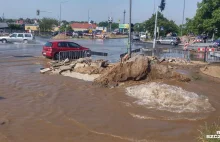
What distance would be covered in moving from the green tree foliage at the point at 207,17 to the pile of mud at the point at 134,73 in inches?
249

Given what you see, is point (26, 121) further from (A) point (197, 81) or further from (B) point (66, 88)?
(A) point (197, 81)

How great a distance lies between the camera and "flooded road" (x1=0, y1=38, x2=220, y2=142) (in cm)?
725

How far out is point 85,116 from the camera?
879cm

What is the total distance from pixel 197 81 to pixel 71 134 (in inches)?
391

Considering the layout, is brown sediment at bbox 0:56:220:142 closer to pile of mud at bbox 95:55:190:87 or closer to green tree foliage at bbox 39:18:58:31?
pile of mud at bbox 95:55:190:87

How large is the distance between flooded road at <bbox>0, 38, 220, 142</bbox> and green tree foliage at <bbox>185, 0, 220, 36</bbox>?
24.9 feet

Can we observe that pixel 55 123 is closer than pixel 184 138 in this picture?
No

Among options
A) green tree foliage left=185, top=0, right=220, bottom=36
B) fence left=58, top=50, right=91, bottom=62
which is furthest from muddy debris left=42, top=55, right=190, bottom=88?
green tree foliage left=185, top=0, right=220, bottom=36

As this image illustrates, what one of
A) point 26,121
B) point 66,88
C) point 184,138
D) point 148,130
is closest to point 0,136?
point 26,121

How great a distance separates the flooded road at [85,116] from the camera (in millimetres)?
7246

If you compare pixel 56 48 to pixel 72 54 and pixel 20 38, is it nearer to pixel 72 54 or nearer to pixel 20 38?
pixel 72 54

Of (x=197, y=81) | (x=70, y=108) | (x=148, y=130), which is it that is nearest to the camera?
(x=148, y=130)

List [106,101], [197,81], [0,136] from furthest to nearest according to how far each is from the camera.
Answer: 1. [197,81]
2. [106,101]
3. [0,136]

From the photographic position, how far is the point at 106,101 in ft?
35.2
